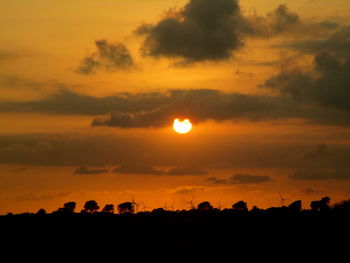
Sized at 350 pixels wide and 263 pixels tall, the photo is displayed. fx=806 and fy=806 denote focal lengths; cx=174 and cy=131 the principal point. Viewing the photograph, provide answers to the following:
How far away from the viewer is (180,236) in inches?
3270

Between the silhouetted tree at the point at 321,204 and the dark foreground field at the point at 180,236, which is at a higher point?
the silhouetted tree at the point at 321,204

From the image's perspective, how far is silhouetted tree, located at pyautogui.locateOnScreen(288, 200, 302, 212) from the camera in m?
98.8

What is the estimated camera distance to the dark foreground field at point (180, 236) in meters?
77.0

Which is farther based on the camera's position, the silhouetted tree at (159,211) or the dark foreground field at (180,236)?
the silhouetted tree at (159,211)

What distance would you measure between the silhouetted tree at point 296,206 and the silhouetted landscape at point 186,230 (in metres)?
Answer: 1.07

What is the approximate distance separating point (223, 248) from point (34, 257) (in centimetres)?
1822

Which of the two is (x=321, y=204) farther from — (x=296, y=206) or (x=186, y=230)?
(x=186, y=230)

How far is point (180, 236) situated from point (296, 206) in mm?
27876

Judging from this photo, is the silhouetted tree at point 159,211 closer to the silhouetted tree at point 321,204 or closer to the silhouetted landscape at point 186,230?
the silhouetted landscape at point 186,230

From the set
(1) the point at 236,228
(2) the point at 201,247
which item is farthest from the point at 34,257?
(1) the point at 236,228

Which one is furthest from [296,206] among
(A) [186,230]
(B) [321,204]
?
(A) [186,230]

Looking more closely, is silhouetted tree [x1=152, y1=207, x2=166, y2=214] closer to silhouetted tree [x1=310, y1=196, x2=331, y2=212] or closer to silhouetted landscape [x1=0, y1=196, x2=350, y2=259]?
silhouetted landscape [x1=0, y1=196, x2=350, y2=259]

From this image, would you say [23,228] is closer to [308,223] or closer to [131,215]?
[131,215]

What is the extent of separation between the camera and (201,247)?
7894 cm
